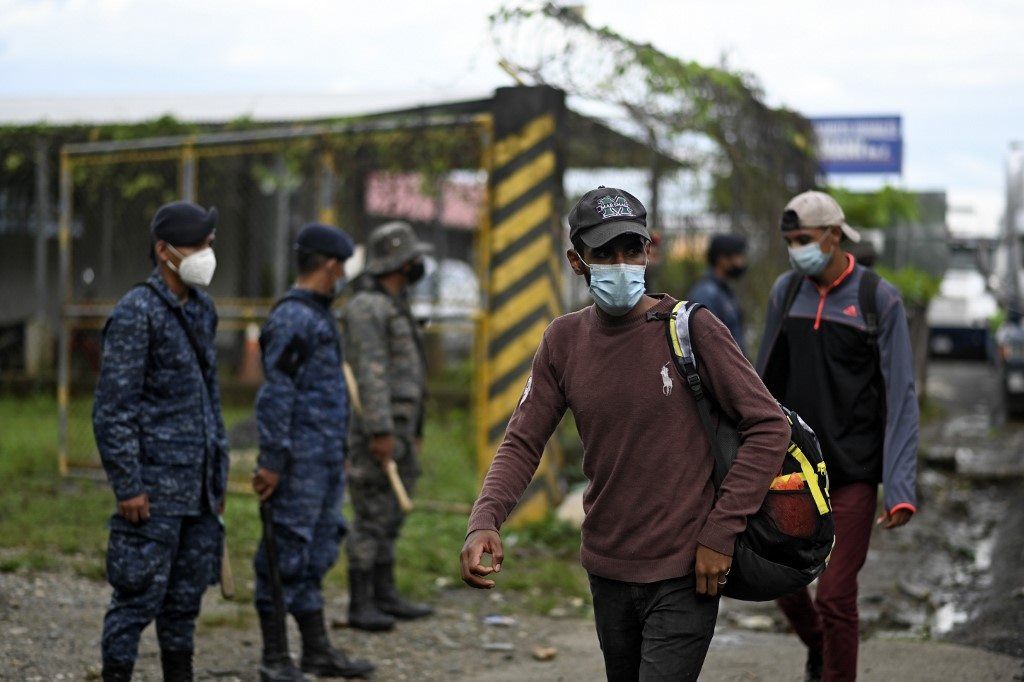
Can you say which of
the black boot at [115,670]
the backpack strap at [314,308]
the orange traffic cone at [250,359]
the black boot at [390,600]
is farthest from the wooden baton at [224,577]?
the orange traffic cone at [250,359]

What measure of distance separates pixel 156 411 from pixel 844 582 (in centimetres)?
265

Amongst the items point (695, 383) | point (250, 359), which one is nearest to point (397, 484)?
point (695, 383)

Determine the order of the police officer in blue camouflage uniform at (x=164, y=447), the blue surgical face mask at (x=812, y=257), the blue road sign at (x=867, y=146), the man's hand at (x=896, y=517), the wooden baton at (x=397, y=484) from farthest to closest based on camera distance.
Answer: the blue road sign at (x=867, y=146) → the wooden baton at (x=397, y=484) → the blue surgical face mask at (x=812, y=257) → the police officer in blue camouflage uniform at (x=164, y=447) → the man's hand at (x=896, y=517)

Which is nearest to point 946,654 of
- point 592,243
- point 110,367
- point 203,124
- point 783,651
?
point 783,651

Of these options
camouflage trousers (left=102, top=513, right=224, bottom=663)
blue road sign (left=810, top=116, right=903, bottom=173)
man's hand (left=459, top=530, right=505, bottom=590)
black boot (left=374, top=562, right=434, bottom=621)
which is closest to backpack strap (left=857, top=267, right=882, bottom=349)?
man's hand (left=459, top=530, right=505, bottom=590)

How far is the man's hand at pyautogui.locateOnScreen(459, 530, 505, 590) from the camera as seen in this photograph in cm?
318

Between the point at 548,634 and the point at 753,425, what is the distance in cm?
365

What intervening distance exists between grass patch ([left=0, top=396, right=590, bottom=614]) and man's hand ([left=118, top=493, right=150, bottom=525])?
2052mm

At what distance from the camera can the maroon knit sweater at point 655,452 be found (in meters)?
3.27

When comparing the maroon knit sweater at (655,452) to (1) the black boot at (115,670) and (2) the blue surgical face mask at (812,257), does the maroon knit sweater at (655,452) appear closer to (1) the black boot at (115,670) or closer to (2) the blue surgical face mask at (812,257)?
(2) the blue surgical face mask at (812,257)

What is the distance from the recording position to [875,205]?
15180mm

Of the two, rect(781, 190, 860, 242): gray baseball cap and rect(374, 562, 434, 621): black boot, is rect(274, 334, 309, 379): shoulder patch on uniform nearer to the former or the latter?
rect(374, 562, 434, 621): black boot

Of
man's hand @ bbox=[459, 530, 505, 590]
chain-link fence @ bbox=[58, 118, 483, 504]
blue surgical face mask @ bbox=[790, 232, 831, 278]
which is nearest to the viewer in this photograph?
man's hand @ bbox=[459, 530, 505, 590]

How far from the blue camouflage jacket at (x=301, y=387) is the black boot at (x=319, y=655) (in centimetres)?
73
